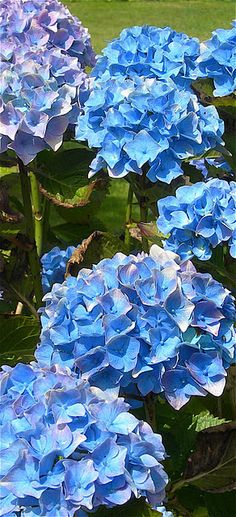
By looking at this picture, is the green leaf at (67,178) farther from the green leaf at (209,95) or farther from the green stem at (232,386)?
the green stem at (232,386)

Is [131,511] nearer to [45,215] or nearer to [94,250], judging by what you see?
[94,250]

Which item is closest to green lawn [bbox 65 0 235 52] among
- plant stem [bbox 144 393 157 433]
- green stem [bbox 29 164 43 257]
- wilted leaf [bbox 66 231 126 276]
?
green stem [bbox 29 164 43 257]

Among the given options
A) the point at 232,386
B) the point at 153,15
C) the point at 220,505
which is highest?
the point at 232,386

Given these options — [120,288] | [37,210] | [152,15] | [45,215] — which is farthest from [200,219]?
[152,15]

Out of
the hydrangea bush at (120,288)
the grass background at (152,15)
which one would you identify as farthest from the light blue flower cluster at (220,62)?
the grass background at (152,15)

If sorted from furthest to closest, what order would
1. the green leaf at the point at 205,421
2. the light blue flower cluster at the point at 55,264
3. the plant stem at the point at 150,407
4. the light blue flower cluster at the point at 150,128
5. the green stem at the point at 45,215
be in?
the green stem at the point at 45,215
the light blue flower cluster at the point at 55,264
the green leaf at the point at 205,421
the light blue flower cluster at the point at 150,128
the plant stem at the point at 150,407

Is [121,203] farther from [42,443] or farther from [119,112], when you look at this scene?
[42,443]
